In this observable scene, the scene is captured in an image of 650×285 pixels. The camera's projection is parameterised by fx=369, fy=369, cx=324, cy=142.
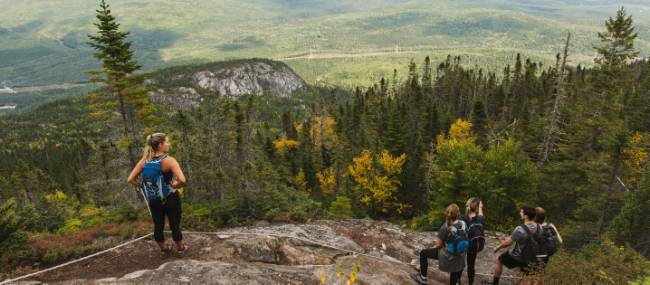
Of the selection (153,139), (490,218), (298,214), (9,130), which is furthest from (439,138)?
(9,130)

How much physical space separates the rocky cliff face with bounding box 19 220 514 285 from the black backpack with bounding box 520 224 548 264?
191 centimetres

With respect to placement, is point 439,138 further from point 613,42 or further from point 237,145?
point 237,145

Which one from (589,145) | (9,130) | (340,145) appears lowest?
(9,130)

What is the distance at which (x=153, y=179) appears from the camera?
7.98 m

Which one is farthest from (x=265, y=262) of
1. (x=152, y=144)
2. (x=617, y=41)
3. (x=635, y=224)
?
(x=617, y=41)

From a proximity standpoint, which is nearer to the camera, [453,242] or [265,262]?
[453,242]

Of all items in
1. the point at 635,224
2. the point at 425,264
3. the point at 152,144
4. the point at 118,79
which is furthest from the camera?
the point at 118,79

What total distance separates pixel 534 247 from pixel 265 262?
701cm

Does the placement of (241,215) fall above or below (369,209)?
above

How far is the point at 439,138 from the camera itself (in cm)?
4922

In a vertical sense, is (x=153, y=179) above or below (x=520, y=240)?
above

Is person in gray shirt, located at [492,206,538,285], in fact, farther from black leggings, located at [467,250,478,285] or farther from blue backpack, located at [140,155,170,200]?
blue backpack, located at [140,155,170,200]

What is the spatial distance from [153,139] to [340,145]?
151 ft

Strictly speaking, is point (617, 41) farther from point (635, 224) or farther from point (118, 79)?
point (118, 79)
